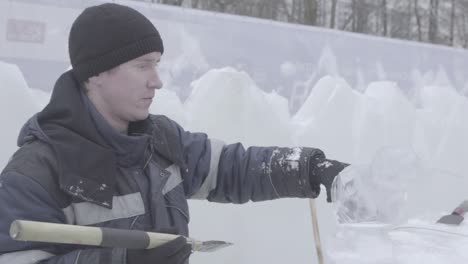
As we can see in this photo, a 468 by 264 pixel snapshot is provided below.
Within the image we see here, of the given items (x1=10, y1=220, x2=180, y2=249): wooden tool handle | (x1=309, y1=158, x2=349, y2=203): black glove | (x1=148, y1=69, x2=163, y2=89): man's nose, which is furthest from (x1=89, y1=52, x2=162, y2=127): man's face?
(x1=309, y1=158, x2=349, y2=203): black glove

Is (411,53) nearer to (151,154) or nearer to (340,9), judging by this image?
(151,154)

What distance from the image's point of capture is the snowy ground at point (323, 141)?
64.1 inches

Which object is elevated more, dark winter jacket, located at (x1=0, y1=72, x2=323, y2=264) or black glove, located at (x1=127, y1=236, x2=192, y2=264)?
dark winter jacket, located at (x1=0, y1=72, x2=323, y2=264)

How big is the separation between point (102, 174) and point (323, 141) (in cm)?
235

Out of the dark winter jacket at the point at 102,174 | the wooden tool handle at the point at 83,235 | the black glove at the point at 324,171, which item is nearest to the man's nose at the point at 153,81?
the dark winter jacket at the point at 102,174

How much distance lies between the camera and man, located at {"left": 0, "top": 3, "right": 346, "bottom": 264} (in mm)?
1335

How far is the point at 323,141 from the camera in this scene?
3.62m

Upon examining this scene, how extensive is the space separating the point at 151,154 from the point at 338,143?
2.26 meters

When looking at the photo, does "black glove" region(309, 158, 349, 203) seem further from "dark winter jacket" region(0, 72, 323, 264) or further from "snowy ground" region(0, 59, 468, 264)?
"snowy ground" region(0, 59, 468, 264)

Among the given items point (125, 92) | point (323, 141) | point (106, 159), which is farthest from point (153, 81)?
point (323, 141)

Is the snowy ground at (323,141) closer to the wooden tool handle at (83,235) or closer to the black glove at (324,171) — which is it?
the black glove at (324,171)

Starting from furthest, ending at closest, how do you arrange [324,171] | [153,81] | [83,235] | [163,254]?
[324,171]
[153,81]
[163,254]
[83,235]

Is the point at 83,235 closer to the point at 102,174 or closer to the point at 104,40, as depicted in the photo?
the point at 102,174

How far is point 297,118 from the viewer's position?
12.4 ft
